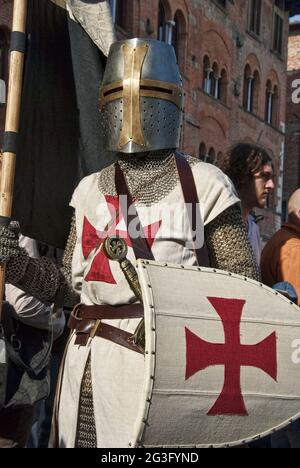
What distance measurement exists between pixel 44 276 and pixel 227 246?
63 centimetres

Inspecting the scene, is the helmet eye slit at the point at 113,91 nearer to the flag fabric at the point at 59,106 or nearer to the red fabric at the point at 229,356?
the flag fabric at the point at 59,106

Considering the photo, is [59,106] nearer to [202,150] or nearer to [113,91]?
[113,91]

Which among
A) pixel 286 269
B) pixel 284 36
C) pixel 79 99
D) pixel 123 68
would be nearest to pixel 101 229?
pixel 123 68

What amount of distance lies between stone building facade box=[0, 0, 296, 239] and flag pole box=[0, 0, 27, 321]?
49.5 feet

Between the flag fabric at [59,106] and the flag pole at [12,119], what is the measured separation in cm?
66

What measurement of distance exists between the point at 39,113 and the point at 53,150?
0.16 meters

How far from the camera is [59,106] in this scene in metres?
3.94

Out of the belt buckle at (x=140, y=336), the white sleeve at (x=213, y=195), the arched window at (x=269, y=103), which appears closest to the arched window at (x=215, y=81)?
the arched window at (x=269, y=103)

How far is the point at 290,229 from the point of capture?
4676 mm

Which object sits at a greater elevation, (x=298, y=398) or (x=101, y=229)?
(x=101, y=229)

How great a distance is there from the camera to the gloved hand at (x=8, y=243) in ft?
9.68

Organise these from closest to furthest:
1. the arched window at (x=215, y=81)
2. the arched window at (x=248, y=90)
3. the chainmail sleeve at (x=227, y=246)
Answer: the chainmail sleeve at (x=227, y=246)
the arched window at (x=215, y=81)
the arched window at (x=248, y=90)

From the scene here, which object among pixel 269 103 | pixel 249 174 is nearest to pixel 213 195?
pixel 249 174
